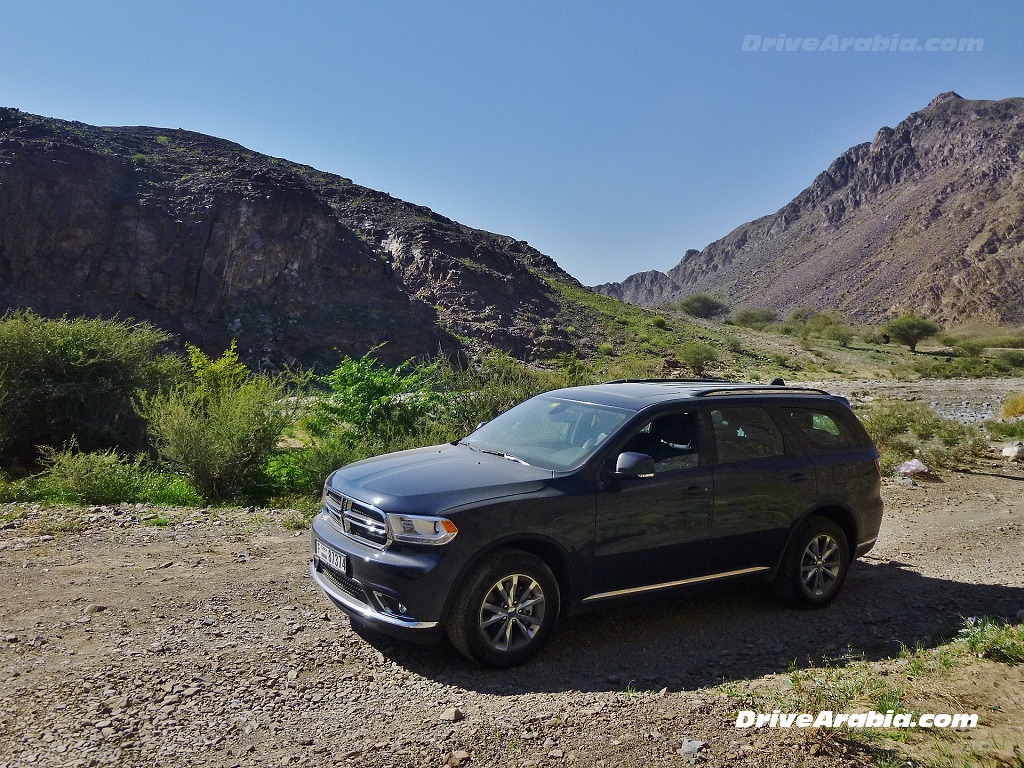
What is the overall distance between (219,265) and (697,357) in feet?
97.9

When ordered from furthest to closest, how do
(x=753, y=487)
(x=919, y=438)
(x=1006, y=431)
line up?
1. (x=1006, y=431)
2. (x=919, y=438)
3. (x=753, y=487)

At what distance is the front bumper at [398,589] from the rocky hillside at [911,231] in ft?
278

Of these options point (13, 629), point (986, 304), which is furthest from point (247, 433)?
point (986, 304)

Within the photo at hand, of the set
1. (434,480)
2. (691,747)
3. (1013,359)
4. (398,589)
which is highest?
(1013,359)

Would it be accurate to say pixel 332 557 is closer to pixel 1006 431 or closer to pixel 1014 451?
pixel 1014 451

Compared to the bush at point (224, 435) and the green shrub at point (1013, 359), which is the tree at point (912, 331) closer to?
the green shrub at point (1013, 359)

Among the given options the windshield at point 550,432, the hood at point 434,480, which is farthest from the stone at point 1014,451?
the hood at point 434,480

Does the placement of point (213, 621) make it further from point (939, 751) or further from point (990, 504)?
point (990, 504)

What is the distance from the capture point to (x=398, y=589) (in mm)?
4320

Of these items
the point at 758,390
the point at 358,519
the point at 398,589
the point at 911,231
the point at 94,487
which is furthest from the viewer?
the point at 911,231

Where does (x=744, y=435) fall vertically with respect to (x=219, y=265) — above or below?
below

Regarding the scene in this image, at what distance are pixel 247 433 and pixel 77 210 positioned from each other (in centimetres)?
4071

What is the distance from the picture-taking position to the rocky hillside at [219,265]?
1613 inches
